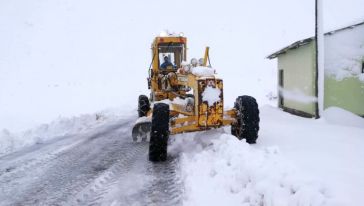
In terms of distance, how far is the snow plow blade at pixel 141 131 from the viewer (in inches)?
418

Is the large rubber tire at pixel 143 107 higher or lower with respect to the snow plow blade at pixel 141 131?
higher

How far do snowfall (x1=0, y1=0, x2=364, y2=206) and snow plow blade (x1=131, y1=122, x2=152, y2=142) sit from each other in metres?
0.96

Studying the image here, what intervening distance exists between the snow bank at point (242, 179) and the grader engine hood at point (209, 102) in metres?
0.49

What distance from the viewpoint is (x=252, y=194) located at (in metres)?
5.40

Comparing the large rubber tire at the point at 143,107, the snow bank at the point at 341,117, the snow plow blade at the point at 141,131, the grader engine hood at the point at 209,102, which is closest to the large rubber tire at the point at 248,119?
the grader engine hood at the point at 209,102

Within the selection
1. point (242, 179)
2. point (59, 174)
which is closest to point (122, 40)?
point (59, 174)

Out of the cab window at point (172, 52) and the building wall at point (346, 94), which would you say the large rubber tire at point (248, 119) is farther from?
the building wall at point (346, 94)

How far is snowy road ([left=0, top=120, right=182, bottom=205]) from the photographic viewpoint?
6.31 meters

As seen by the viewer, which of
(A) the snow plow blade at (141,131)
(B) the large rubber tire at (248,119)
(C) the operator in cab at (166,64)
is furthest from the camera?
(C) the operator in cab at (166,64)

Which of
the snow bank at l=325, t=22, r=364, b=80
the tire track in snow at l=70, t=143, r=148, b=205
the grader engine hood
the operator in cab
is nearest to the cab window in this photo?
the operator in cab

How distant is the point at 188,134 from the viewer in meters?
10.8

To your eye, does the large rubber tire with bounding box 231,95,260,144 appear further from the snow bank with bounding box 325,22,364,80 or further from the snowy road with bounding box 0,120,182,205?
the snow bank with bounding box 325,22,364,80

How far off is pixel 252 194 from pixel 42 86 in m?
31.1

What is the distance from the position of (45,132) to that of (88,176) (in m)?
6.41
